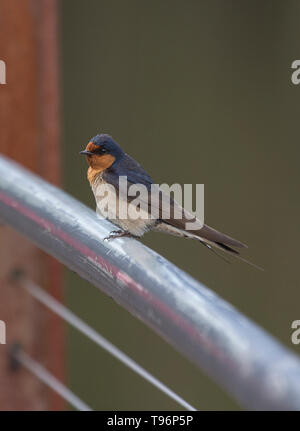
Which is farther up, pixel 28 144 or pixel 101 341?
pixel 28 144

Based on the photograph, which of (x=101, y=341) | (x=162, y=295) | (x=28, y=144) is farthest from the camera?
(x=28, y=144)

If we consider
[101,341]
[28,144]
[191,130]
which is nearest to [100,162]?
[28,144]

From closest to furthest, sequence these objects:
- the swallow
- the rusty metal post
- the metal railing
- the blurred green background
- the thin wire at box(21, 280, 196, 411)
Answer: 1. the metal railing
2. the thin wire at box(21, 280, 196, 411)
3. the swallow
4. the rusty metal post
5. the blurred green background

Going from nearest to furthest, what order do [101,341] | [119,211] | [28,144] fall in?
[101,341] < [119,211] < [28,144]

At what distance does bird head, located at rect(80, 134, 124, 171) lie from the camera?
118 centimetres

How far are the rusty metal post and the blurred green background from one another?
0.35 meters

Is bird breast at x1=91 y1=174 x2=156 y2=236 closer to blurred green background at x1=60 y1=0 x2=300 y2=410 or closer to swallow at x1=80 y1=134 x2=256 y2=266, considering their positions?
swallow at x1=80 y1=134 x2=256 y2=266

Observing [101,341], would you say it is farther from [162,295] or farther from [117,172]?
[117,172]

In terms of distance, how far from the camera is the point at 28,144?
4.51ft

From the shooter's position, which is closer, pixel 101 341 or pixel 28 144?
pixel 101 341

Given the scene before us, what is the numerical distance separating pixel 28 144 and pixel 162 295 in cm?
92

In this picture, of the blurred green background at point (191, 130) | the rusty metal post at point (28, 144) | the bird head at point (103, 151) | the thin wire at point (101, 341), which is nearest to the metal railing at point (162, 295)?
the thin wire at point (101, 341)

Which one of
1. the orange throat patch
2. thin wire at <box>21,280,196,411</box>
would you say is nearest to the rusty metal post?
thin wire at <box>21,280,196,411</box>
